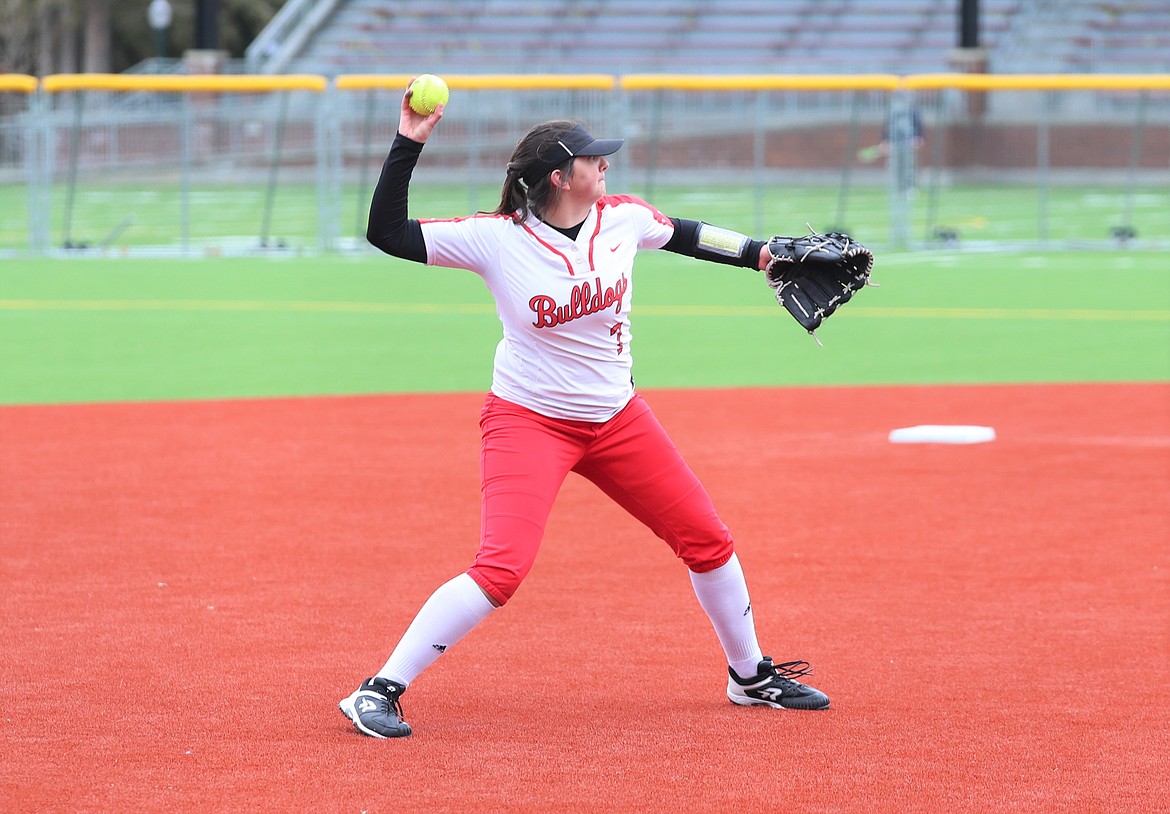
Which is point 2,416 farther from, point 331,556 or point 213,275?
point 213,275

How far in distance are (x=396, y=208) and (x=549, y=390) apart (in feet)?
2.40

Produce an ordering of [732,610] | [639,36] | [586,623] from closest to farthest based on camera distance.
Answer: [732,610] < [586,623] < [639,36]

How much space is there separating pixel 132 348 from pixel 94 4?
163ft

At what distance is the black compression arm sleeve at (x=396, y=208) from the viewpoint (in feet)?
16.4

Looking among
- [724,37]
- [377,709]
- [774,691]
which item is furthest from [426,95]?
[724,37]

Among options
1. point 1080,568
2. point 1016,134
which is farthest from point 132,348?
point 1016,134

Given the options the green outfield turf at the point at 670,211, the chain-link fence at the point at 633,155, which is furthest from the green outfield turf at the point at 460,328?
the green outfield turf at the point at 670,211

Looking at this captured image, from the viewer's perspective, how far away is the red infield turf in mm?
4824

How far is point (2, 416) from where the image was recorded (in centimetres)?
1140

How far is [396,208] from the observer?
5043 millimetres

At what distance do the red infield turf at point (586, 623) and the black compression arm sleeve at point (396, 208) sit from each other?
150cm

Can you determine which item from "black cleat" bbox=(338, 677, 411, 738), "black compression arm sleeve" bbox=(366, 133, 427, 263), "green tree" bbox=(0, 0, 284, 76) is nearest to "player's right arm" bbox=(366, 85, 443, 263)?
"black compression arm sleeve" bbox=(366, 133, 427, 263)

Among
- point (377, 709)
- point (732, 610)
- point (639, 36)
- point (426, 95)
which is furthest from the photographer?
point (639, 36)

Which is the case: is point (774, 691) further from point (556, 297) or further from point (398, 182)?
point (398, 182)
